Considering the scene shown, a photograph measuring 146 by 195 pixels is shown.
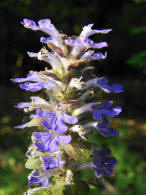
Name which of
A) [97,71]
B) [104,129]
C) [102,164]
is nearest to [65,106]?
[104,129]

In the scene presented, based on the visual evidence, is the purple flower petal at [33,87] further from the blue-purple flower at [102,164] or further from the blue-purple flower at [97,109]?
the blue-purple flower at [102,164]

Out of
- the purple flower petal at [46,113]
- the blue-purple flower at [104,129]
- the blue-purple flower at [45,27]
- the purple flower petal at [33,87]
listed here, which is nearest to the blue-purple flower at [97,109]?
the blue-purple flower at [104,129]

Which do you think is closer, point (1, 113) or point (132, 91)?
point (1, 113)

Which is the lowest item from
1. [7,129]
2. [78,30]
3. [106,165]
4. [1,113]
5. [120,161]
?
[106,165]

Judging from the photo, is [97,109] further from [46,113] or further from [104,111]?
[46,113]

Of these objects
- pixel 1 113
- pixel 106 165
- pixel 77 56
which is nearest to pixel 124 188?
pixel 106 165

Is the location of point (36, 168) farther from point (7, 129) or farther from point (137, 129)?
point (137, 129)

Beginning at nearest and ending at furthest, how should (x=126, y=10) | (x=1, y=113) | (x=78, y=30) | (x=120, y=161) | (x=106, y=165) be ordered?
(x=106, y=165)
(x=120, y=161)
(x=126, y=10)
(x=1, y=113)
(x=78, y=30)
